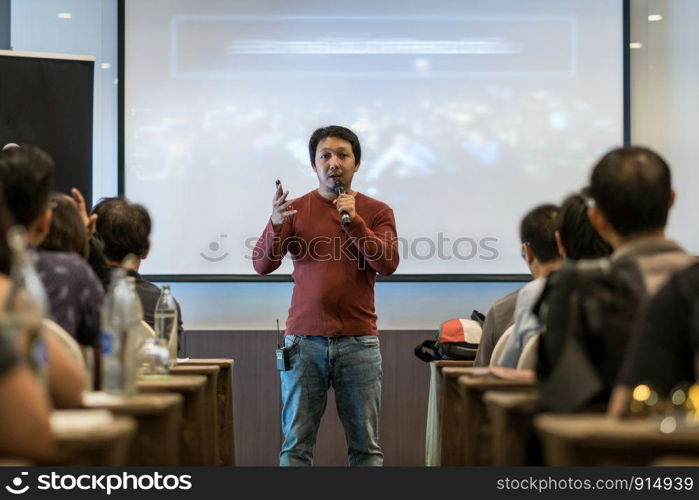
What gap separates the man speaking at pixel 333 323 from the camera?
150 inches

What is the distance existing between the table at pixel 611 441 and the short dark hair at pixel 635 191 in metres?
0.47

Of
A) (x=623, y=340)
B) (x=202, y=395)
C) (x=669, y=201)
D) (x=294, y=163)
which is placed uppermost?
(x=294, y=163)

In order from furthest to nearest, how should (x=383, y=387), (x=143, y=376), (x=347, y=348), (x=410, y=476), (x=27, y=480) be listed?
(x=383, y=387), (x=347, y=348), (x=143, y=376), (x=410, y=476), (x=27, y=480)

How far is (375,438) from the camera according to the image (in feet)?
12.7

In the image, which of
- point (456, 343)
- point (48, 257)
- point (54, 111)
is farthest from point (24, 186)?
point (54, 111)

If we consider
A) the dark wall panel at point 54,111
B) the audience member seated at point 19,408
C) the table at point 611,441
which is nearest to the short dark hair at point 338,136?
the dark wall panel at point 54,111

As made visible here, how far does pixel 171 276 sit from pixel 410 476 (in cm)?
347

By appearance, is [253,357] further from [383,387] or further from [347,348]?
[347,348]

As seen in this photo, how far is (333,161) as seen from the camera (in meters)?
3.95

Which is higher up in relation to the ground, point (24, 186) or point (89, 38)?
point (89, 38)

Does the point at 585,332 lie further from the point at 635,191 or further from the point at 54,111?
the point at 54,111

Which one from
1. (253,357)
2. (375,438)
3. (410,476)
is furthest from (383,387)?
(410,476)

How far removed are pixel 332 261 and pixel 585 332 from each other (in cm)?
218

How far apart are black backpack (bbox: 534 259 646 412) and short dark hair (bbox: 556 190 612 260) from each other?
29.3 inches
